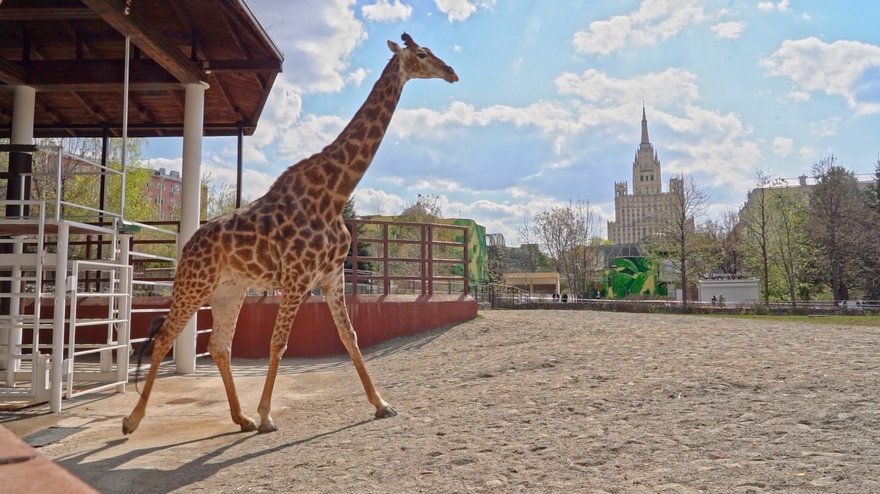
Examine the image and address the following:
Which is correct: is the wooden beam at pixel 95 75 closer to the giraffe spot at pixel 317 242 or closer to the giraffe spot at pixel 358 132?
the giraffe spot at pixel 358 132

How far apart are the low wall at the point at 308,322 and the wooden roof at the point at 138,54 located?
3.94m

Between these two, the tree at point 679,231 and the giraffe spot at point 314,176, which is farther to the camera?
the tree at point 679,231

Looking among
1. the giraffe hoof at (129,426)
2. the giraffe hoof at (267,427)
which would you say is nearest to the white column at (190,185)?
the giraffe hoof at (129,426)

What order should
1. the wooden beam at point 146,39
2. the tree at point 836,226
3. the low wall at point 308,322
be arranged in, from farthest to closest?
the tree at point 836,226, the low wall at point 308,322, the wooden beam at point 146,39

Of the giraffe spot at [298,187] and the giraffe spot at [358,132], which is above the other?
the giraffe spot at [358,132]

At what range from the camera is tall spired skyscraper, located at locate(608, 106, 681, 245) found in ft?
368

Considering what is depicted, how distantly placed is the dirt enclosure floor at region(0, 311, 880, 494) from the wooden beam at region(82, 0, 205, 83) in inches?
186

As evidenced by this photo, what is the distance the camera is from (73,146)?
80.0ft

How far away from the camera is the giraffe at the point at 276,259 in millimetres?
5488

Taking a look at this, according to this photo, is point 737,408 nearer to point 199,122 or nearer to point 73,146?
point 199,122

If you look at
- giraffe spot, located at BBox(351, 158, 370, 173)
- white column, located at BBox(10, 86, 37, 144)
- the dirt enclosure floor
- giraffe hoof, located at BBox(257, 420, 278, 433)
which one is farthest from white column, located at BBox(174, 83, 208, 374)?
giraffe hoof, located at BBox(257, 420, 278, 433)

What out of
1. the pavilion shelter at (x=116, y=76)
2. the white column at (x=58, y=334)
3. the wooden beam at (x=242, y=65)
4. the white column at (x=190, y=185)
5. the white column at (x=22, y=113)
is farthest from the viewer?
the white column at (x=22, y=113)

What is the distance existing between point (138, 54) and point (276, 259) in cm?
643

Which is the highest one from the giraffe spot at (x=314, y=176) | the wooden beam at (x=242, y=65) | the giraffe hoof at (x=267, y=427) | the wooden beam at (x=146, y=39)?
the wooden beam at (x=242, y=65)
